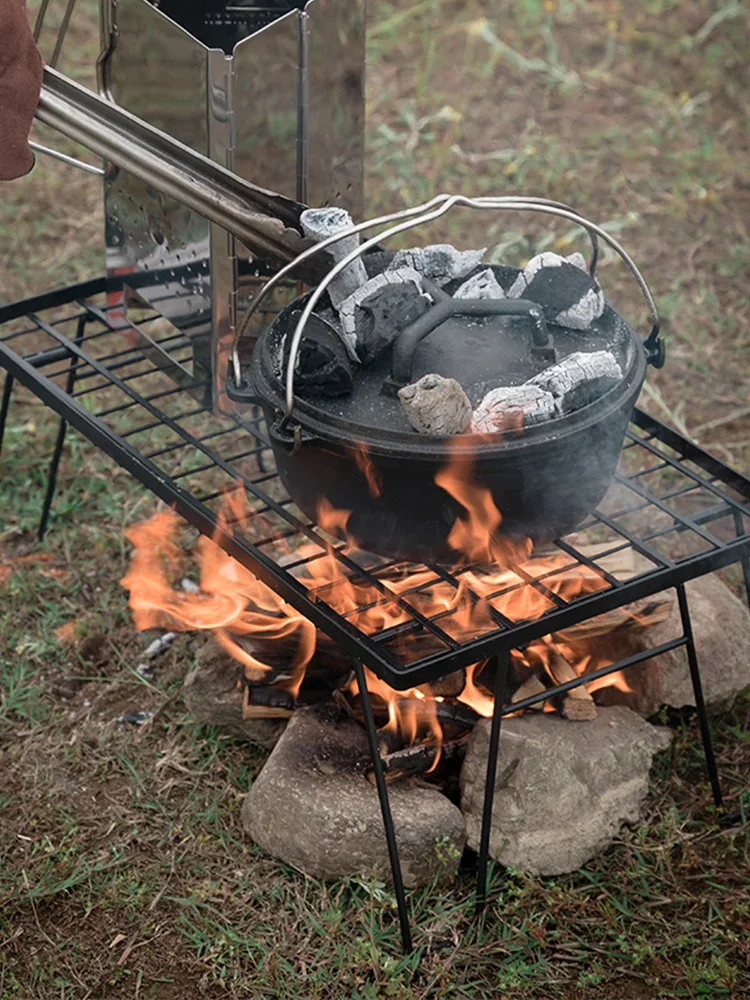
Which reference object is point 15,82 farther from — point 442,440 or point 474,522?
point 474,522

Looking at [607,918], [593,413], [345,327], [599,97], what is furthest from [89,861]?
[599,97]

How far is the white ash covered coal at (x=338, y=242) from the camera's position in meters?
2.41

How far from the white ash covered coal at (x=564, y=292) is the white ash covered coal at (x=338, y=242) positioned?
360mm

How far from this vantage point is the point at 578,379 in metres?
2.25

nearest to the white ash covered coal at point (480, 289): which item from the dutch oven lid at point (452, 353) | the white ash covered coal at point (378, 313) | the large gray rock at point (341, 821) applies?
the dutch oven lid at point (452, 353)

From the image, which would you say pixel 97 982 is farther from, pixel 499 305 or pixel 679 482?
pixel 679 482

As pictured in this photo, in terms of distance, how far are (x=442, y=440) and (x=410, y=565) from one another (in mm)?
851

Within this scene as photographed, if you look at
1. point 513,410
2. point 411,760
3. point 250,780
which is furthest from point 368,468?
point 250,780

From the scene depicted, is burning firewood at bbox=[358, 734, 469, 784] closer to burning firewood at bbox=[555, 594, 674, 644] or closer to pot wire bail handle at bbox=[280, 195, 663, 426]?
burning firewood at bbox=[555, 594, 674, 644]

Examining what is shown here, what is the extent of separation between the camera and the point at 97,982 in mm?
2402

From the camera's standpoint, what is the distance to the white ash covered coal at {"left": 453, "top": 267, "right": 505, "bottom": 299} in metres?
2.57

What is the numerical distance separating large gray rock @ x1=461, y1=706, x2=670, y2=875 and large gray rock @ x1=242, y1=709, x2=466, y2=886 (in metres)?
0.09

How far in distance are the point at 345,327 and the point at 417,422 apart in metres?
0.34

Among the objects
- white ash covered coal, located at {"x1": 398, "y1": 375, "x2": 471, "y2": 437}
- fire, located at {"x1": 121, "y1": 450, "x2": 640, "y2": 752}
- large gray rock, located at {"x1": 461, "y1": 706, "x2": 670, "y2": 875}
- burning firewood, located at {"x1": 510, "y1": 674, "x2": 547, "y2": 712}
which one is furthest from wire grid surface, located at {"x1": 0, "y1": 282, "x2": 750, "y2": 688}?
white ash covered coal, located at {"x1": 398, "y1": 375, "x2": 471, "y2": 437}
